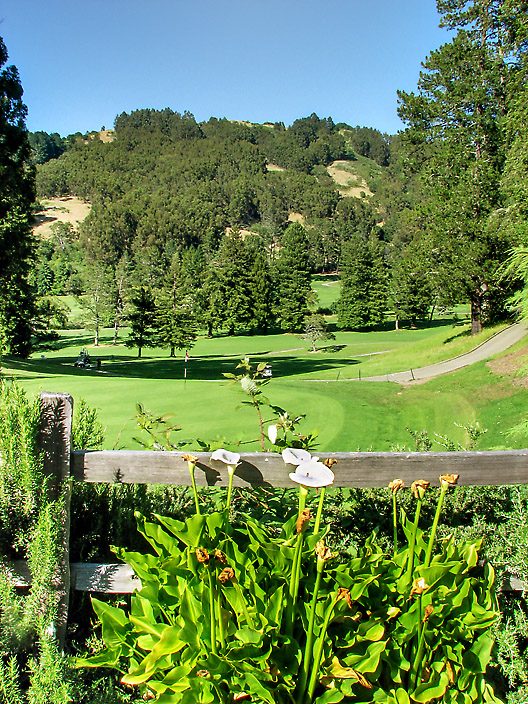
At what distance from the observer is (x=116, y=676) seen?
8.06ft

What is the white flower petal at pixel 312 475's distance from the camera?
1.64m

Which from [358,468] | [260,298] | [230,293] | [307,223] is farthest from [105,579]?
[307,223]

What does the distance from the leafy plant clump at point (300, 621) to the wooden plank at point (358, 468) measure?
1.07 feet

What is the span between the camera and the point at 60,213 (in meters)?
139

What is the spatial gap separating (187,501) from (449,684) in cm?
205

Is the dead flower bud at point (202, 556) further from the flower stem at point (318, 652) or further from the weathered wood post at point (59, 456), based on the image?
the weathered wood post at point (59, 456)

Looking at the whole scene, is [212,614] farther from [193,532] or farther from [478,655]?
[478,655]

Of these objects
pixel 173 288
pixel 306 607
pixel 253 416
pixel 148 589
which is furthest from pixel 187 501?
pixel 173 288

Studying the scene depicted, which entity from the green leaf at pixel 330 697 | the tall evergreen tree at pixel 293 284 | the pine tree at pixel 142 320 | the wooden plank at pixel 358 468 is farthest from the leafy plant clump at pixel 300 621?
the tall evergreen tree at pixel 293 284

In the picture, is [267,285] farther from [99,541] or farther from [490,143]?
[99,541]

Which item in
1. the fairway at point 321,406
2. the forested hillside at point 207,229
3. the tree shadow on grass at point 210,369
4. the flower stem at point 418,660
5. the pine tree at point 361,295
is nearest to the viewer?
the flower stem at point 418,660

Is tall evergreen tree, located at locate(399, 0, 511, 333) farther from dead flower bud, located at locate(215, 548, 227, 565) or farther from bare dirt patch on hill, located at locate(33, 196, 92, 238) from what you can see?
bare dirt patch on hill, located at locate(33, 196, 92, 238)

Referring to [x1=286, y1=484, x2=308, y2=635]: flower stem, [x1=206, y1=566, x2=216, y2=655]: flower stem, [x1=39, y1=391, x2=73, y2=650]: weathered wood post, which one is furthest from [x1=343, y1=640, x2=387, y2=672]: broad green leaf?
[x1=39, y1=391, x2=73, y2=650]: weathered wood post

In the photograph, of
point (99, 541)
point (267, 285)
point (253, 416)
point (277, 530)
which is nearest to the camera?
point (277, 530)
